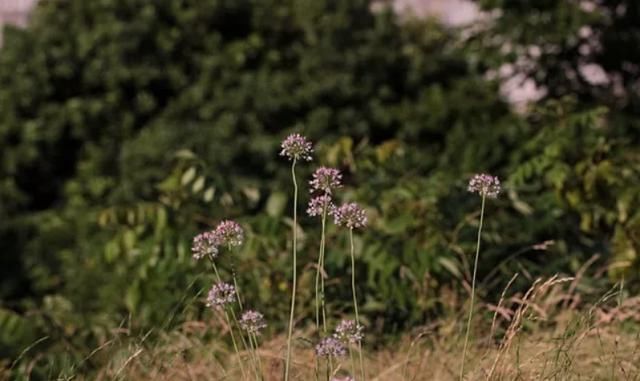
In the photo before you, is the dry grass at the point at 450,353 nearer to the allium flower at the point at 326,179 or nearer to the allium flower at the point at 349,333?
the allium flower at the point at 349,333

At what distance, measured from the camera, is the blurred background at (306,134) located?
633 cm

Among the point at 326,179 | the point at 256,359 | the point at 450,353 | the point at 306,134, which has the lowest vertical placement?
the point at 306,134

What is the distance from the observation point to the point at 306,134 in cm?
820

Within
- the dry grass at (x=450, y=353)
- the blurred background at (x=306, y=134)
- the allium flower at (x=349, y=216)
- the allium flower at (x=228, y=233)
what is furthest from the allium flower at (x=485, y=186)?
the blurred background at (x=306, y=134)

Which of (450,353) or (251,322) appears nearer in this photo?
(251,322)

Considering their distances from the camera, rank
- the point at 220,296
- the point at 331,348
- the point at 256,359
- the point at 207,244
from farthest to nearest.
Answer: the point at 256,359, the point at 207,244, the point at 220,296, the point at 331,348

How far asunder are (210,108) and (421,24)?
163 centimetres

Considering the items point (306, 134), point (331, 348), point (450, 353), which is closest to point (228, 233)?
point (331, 348)

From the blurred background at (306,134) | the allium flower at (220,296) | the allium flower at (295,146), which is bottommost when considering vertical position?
the blurred background at (306,134)

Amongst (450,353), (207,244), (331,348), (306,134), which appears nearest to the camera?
(331,348)

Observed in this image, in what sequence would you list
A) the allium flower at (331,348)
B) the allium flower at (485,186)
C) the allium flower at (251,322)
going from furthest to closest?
the allium flower at (485,186)
the allium flower at (251,322)
the allium flower at (331,348)

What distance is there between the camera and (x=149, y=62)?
8.71m

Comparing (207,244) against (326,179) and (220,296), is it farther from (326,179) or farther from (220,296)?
(326,179)

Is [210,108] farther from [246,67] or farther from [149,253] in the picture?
[149,253]
